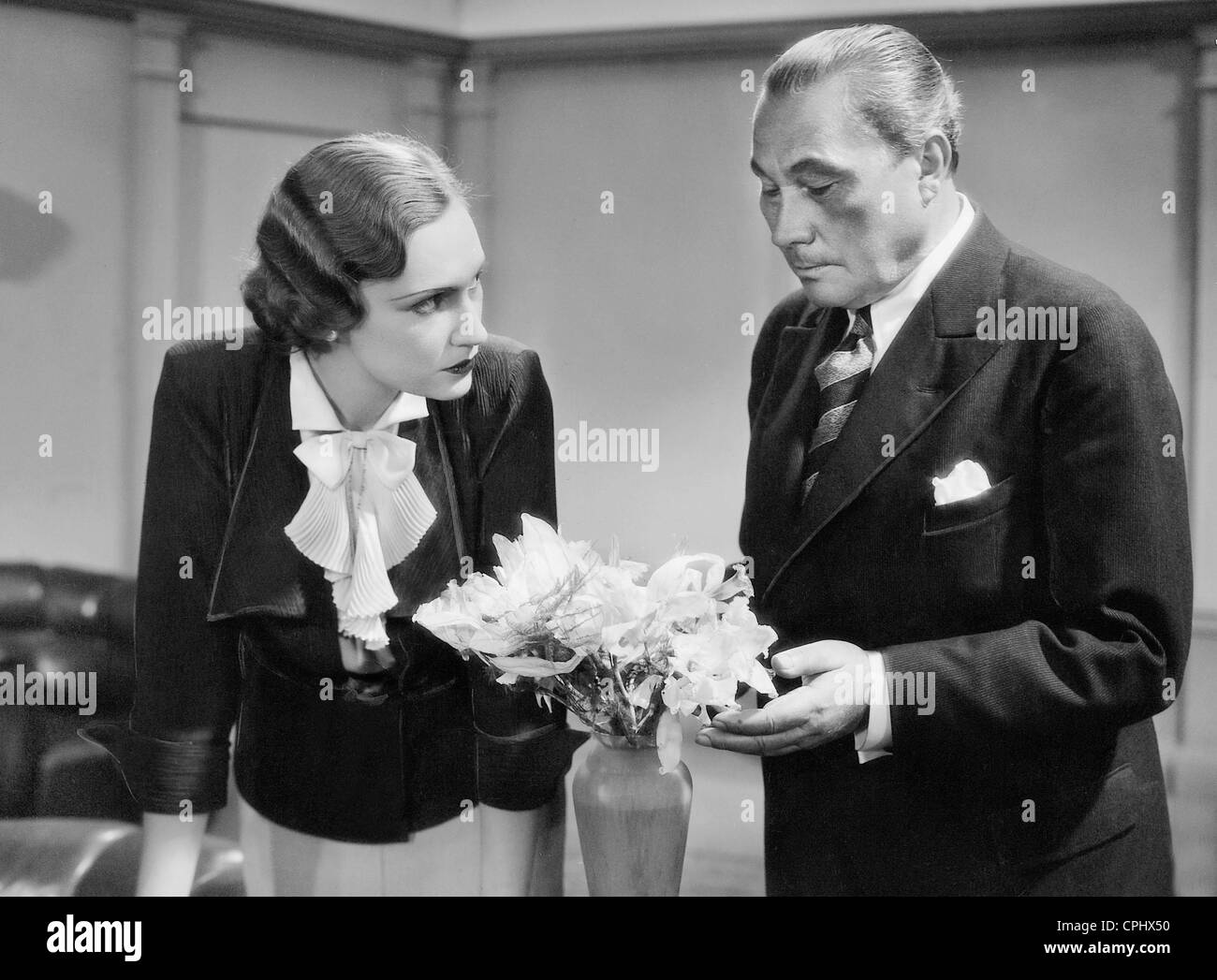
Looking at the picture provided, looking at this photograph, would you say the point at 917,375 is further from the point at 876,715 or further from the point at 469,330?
the point at 469,330

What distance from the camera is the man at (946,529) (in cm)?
185

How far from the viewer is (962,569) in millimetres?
1925

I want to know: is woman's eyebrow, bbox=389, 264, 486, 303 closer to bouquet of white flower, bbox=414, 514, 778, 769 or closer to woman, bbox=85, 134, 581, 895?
woman, bbox=85, 134, 581, 895

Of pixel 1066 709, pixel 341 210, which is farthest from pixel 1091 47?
pixel 341 210

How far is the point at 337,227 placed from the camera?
1.98 m

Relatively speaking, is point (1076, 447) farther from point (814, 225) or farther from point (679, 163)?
point (679, 163)

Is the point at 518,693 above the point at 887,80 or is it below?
below

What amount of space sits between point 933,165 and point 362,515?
3.35 feet

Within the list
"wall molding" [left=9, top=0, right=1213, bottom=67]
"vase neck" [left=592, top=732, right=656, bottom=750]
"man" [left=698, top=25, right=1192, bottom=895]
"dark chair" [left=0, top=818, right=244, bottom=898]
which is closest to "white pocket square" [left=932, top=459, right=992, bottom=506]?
"man" [left=698, top=25, right=1192, bottom=895]

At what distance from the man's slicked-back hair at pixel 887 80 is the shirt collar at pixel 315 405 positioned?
0.74 m

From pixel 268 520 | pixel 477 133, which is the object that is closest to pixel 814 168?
pixel 477 133

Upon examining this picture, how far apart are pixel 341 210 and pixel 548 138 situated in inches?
19.6

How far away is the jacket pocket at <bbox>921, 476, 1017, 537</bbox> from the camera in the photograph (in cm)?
190

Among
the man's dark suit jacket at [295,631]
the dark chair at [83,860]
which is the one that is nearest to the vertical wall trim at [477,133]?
the man's dark suit jacket at [295,631]
